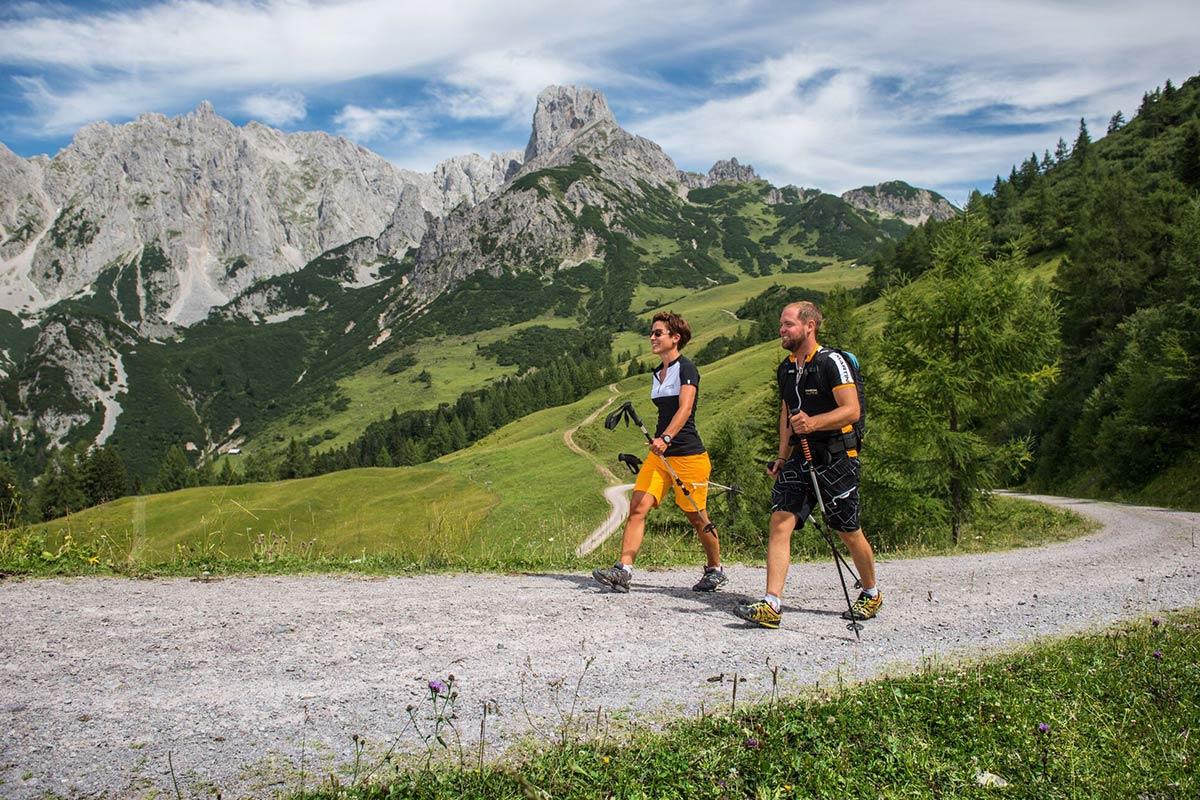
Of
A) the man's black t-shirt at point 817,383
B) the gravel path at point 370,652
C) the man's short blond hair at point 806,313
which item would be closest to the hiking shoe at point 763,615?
the gravel path at point 370,652

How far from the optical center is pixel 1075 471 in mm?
47031

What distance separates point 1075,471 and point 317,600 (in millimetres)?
53032

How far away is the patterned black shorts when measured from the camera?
8.10 meters

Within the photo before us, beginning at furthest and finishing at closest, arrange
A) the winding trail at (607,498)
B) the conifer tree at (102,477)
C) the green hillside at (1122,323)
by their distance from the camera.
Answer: the conifer tree at (102,477) → the winding trail at (607,498) → the green hillside at (1122,323)

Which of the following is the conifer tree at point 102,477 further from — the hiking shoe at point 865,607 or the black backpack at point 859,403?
the black backpack at point 859,403

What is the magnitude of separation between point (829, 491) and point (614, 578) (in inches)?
117

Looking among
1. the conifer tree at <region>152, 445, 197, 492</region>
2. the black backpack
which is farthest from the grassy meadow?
the conifer tree at <region>152, 445, 197, 492</region>

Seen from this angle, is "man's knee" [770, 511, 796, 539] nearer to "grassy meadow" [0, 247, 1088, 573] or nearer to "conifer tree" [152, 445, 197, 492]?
"grassy meadow" [0, 247, 1088, 573]

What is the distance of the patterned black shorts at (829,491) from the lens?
8.10 m

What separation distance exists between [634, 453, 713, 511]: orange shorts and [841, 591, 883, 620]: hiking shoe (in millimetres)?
2376

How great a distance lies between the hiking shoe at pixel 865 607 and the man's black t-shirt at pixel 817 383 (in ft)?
6.47

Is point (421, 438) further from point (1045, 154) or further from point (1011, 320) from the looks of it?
point (1045, 154)

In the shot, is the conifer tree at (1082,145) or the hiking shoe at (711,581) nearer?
the hiking shoe at (711,581)

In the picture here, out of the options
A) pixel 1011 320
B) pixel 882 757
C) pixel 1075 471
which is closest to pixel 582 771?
pixel 882 757
